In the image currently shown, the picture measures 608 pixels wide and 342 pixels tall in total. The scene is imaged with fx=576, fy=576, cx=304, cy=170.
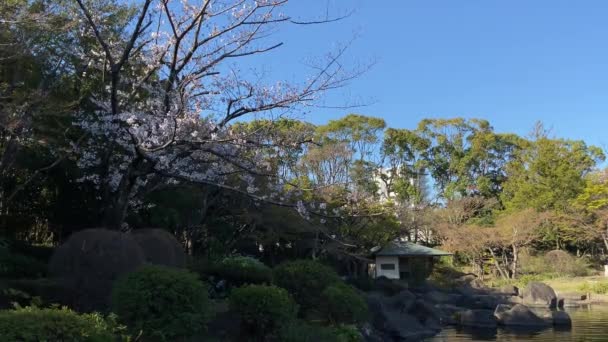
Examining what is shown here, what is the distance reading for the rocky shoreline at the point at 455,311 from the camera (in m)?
13.8

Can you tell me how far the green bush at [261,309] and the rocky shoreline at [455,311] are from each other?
3771mm

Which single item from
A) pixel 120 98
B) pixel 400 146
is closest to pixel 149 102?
pixel 120 98

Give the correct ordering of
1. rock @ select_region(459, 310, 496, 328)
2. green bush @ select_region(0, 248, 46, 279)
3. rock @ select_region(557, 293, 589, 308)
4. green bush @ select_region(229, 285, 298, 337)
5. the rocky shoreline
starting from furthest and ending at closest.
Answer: rock @ select_region(557, 293, 589, 308) < rock @ select_region(459, 310, 496, 328) < the rocky shoreline < green bush @ select_region(0, 248, 46, 279) < green bush @ select_region(229, 285, 298, 337)

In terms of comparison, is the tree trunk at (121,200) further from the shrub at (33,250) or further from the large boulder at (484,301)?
the large boulder at (484,301)

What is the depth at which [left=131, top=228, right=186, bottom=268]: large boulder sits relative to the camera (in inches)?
392

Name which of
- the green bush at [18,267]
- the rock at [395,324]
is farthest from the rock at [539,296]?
the green bush at [18,267]

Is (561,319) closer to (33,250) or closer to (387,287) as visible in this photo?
(387,287)

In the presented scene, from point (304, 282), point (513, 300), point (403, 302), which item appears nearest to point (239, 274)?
point (304, 282)

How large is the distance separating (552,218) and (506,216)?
2525mm

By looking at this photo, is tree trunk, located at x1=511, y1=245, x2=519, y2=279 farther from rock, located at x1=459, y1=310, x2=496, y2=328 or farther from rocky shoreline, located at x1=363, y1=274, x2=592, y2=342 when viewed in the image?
rock, located at x1=459, y1=310, x2=496, y2=328

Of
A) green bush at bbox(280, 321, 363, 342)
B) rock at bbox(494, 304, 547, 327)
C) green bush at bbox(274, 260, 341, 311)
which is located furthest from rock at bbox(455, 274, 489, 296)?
green bush at bbox(280, 321, 363, 342)

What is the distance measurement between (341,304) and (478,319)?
29.8 feet

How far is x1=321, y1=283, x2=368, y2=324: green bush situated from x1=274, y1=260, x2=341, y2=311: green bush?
17 cm

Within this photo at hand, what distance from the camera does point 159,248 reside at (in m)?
10.2
